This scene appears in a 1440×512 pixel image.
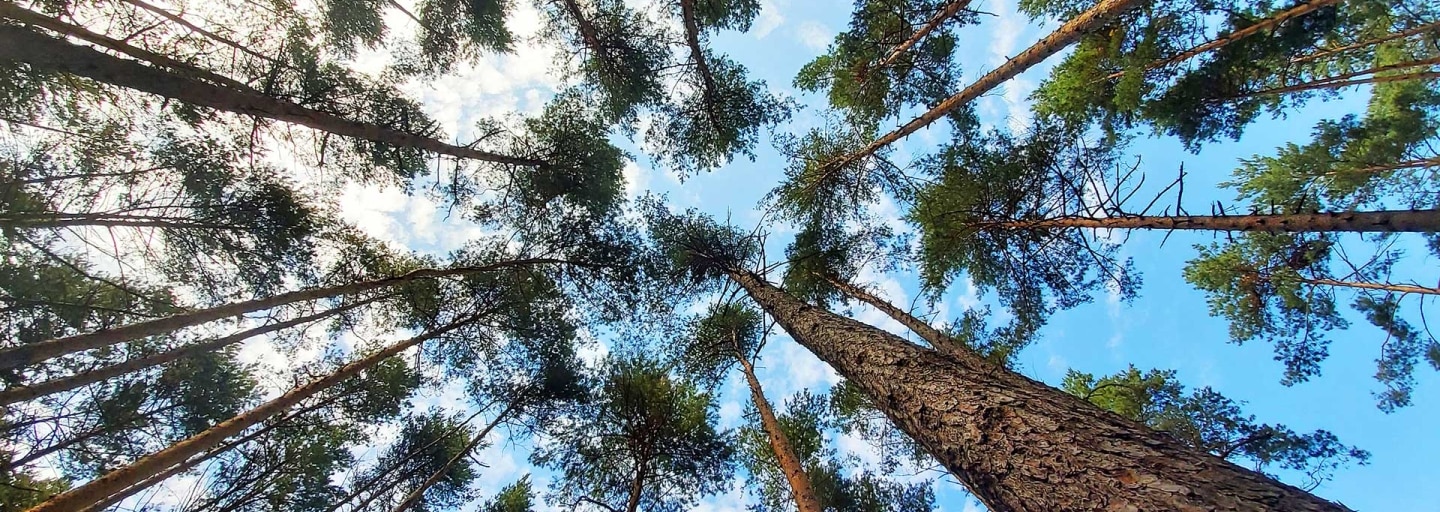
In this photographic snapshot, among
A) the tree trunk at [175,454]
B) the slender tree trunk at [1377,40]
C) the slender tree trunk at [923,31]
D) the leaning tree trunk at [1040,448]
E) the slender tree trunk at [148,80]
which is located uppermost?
the slender tree trunk at [1377,40]

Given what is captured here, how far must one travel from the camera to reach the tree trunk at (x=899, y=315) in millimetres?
6558

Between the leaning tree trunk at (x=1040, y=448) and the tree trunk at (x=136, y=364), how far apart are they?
7580 mm

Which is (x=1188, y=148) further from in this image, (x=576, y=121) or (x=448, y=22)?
(x=448, y=22)

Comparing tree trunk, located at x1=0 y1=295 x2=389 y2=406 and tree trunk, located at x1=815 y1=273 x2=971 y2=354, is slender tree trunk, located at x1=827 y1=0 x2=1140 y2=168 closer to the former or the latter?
tree trunk, located at x1=815 y1=273 x2=971 y2=354

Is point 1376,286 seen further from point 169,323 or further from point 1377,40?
point 169,323

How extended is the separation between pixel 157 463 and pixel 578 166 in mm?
5412

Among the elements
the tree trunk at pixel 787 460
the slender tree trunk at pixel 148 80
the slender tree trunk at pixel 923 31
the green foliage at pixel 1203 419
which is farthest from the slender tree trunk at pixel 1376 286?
the slender tree trunk at pixel 148 80

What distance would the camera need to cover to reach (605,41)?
798cm

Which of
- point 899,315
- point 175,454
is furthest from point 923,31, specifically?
point 175,454

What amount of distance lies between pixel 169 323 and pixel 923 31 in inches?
368

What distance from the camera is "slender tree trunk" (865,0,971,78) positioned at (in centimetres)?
694

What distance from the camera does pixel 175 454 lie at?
520cm

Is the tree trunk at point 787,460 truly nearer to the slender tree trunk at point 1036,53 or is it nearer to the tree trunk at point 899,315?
the tree trunk at point 899,315

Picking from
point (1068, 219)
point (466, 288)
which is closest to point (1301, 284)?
point (1068, 219)
